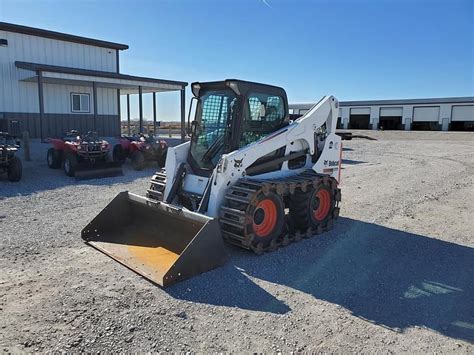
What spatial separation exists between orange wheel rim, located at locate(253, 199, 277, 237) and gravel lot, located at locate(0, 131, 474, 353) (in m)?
0.34

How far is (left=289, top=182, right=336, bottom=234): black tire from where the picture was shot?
590 centimetres

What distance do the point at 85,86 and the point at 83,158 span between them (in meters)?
9.02

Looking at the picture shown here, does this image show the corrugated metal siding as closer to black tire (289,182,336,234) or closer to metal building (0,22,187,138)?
metal building (0,22,187,138)

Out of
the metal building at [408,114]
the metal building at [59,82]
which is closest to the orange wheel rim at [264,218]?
the metal building at [59,82]

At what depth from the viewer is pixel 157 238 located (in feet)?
17.4

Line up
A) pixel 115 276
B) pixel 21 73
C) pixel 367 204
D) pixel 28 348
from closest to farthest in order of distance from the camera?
1. pixel 28 348
2. pixel 115 276
3. pixel 367 204
4. pixel 21 73

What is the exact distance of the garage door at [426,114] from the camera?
44.8 metres

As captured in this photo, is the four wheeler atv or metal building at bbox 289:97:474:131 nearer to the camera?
the four wheeler atv

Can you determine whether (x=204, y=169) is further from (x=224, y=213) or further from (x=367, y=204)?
(x=367, y=204)

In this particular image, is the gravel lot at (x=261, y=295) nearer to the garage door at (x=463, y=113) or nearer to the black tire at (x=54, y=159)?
the black tire at (x=54, y=159)

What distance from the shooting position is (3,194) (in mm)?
8664

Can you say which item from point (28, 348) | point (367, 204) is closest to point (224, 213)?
point (28, 348)

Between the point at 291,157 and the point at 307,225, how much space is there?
1099mm

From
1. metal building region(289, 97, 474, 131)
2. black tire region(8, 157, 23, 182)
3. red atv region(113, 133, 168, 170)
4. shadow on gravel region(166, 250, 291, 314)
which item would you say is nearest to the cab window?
shadow on gravel region(166, 250, 291, 314)
